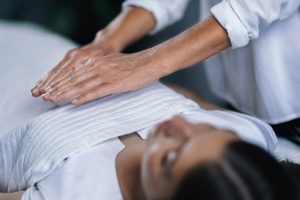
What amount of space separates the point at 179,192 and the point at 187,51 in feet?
1.44

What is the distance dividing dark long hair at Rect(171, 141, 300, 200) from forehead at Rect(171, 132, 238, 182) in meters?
0.01

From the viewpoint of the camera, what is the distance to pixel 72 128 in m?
1.08

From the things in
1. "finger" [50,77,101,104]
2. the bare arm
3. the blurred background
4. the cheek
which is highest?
"finger" [50,77,101,104]

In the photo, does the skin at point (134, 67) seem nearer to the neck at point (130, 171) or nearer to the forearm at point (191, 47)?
the forearm at point (191, 47)

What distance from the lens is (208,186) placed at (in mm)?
776

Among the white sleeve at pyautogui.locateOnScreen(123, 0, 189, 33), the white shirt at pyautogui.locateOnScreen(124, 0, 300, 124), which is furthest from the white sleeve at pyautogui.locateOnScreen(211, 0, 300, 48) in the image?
the white sleeve at pyautogui.locateOnScreen(123, 0, 189, 33)

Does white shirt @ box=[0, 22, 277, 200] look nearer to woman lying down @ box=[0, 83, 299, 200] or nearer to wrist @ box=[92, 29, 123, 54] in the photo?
woman lying down @ box=[0, 83, 299, 200]

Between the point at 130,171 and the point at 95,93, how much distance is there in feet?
0.74

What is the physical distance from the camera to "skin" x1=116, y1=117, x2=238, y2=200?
2.70 feet

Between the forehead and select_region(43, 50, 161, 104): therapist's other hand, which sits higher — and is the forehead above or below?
below

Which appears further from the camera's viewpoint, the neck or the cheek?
the neck

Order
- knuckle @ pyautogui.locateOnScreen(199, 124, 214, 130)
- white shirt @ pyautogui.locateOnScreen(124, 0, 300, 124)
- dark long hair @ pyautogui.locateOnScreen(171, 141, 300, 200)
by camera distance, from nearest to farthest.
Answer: dark long hair @ pyautogui.locateOnScreen(171, 141, 300, 200)
knuckle @ pyautogui.locateOnScreen(199, 124, 214, 130)
white shirt @ pyautogui.locateOnScreen(124, 0, 300, 124)

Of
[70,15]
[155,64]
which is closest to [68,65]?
[155,64]

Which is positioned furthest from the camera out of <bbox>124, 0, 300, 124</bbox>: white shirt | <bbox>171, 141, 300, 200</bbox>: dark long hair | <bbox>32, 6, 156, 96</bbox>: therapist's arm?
<bbox>32, 6, 156, 96</bbox>: therapist's arm
